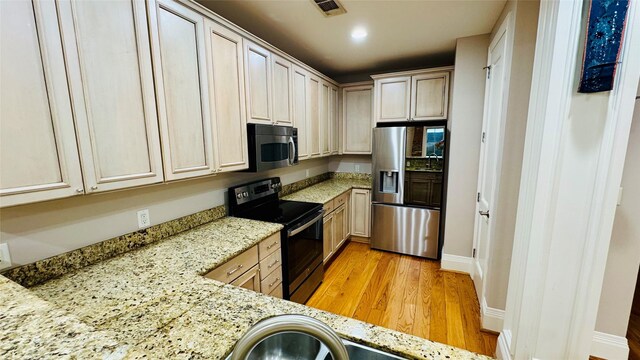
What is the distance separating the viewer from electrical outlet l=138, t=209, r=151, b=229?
5.36 feet

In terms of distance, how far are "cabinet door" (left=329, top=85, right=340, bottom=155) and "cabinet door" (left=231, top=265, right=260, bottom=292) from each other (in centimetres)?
242

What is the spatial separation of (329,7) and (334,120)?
1925mm

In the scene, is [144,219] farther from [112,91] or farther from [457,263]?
[457,263]

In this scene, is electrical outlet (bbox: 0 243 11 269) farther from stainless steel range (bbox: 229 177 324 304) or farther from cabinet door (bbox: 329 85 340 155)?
cabinet door (bbox: 329 85 340 155)

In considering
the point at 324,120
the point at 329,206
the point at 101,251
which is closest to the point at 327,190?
the point at 329,206

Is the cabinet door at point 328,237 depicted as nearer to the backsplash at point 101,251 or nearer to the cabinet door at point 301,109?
the cabinet door at point 301,109

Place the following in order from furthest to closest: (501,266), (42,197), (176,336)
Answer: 1. (501,266)
2. (42,197)
3. (176,336)

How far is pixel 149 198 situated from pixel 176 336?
1141mm

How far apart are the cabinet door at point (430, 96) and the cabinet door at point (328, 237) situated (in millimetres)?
1783

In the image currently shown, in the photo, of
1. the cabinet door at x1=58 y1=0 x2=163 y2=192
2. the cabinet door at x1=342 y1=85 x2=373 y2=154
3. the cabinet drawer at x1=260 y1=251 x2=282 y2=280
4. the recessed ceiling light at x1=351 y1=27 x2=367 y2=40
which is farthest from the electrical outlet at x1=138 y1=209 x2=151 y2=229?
the cabinet door at x1=342 y1=85 x2=373 y2=154

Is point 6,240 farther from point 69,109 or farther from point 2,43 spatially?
point 2,43

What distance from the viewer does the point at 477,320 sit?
225 centimetres

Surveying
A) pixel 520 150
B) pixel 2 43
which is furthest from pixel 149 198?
pixel 520 150

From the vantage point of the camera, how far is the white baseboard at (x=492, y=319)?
2072 millimetres
